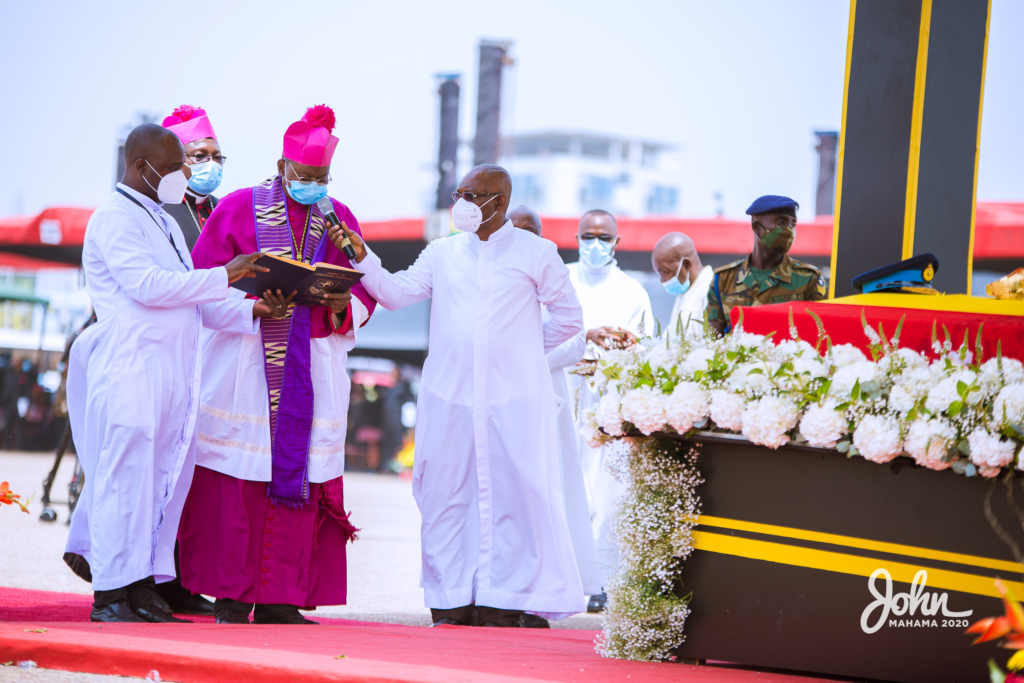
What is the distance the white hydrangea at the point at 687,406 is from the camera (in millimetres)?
3543

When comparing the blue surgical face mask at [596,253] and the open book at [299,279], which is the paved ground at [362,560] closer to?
the open book at [299,279]

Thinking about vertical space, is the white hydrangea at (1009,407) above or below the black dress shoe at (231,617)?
above

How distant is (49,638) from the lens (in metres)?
3.36

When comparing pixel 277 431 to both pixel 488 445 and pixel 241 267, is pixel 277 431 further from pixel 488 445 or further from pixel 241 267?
pixel 488 445

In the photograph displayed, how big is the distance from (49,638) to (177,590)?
1845mm

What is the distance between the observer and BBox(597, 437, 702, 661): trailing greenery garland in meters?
3.63

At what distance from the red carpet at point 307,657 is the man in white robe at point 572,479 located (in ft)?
6.15

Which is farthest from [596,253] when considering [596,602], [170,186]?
[170,186]

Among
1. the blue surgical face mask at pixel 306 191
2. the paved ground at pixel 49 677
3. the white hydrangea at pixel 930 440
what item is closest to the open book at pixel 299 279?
the blue surgical face mask at pixel 306 191

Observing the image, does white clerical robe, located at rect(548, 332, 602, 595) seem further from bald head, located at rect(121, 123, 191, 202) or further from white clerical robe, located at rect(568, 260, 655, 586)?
bald head, located at rect(121, 123, 191, 202)

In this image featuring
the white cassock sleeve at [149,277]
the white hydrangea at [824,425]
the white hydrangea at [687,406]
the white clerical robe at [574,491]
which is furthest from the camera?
the white clerical robe at [574,491]

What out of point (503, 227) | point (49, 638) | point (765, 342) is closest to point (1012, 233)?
point (503, 227)

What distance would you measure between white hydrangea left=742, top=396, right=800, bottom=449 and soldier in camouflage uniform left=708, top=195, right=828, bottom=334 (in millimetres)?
1660

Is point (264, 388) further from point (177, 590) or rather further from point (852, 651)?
point (852, 651)
